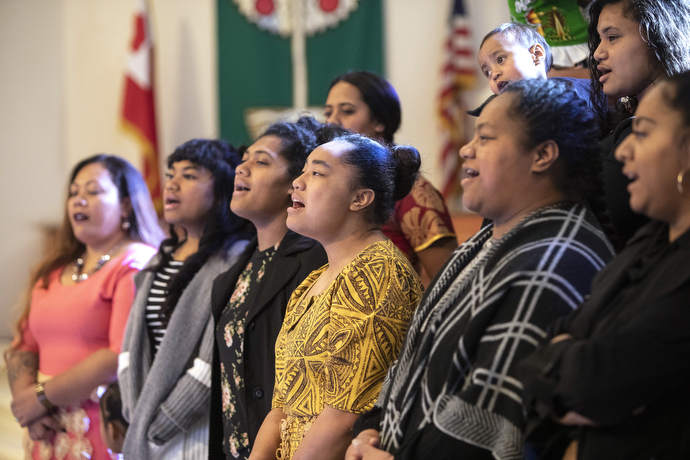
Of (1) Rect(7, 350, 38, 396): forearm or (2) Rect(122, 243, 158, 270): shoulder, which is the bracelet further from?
(2) Rect(122, 243, 158, 270): shoulder

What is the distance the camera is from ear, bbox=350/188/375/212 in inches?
72.5

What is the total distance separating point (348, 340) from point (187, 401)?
101cm

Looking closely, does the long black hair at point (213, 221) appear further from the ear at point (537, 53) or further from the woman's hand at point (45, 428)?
the ear at point (537, 53)

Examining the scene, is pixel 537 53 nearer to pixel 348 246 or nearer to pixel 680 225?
pixel 348 246

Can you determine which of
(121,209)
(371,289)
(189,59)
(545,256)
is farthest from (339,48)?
(545,256)

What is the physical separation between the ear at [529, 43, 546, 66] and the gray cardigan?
1.27 metres

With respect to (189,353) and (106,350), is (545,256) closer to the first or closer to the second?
(189,353)

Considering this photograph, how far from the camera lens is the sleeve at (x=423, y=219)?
2.29m

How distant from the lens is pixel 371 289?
64.2 inches

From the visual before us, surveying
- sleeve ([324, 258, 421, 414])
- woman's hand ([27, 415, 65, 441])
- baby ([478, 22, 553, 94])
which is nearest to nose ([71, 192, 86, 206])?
woman's hand ([27, 415, 65, 441])

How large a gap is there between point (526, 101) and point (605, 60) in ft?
1.64

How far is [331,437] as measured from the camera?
1566 millimetres

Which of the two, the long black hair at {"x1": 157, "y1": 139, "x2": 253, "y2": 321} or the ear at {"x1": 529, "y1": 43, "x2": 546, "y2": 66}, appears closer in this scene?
the ear at {"x1": 529, "y1": 43, "x2": 546, "y2": 66}

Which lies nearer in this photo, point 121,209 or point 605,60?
point 605,60
